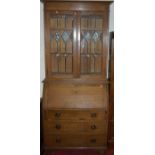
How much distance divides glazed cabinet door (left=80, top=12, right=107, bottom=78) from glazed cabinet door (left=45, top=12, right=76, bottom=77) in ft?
0.50

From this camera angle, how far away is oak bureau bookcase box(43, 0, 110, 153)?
309 centimetres

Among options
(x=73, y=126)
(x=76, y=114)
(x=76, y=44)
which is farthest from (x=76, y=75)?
(x=73, y=126)

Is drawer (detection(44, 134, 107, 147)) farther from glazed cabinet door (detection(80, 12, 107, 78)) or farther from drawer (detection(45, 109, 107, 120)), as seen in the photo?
glazed cabinet door (detection(80, 12, 107, 78))

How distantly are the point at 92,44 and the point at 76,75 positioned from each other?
1.71 ft

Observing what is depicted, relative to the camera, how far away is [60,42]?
3.20 m

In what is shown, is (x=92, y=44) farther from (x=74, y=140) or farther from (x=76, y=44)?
(x=74, y=140)

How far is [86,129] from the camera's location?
10.3 feet
